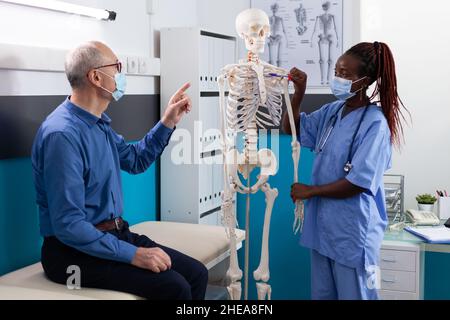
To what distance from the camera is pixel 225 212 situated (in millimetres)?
2508

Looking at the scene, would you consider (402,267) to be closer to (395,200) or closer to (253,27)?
(395,200)

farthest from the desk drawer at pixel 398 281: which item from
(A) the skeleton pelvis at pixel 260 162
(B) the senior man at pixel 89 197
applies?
(B) the senior man at pixel 89 197

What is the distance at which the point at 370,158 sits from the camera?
89.0 inches

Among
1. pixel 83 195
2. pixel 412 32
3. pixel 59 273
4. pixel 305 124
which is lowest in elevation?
pixel 59 273

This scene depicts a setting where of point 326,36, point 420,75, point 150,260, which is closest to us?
point 150,260

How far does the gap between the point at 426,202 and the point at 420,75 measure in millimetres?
704

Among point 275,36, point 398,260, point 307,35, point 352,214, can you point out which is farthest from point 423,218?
point 275,36

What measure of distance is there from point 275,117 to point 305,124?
0.44ft

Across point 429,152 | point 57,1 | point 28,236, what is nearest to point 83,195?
point 28,236

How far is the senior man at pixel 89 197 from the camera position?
78.2 inches

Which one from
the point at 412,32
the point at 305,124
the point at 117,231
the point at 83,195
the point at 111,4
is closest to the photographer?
the point at 83,195

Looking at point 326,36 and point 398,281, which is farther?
point 326,36

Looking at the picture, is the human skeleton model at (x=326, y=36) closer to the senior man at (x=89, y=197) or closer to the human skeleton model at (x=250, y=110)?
the human skeleton model at (x=250, y=110)

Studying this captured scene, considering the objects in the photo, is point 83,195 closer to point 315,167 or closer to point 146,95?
point 315,167
